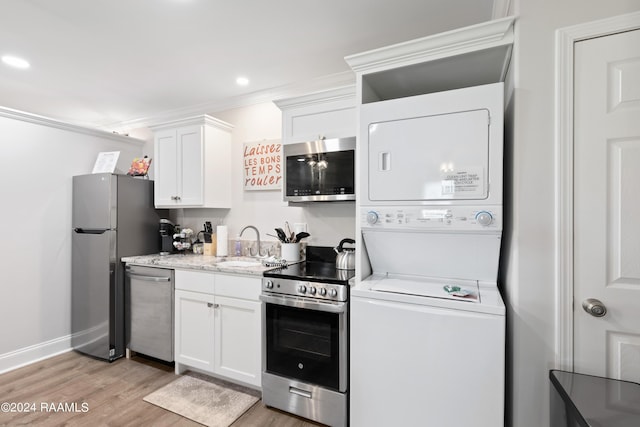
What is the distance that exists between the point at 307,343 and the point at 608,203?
1.73 m

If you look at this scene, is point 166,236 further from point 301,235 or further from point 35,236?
point 301,235

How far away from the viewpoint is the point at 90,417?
2.05 meters

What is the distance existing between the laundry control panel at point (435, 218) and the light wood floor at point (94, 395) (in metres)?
1.43

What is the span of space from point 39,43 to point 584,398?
376cm

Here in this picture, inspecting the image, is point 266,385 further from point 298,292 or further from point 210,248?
point 210,248

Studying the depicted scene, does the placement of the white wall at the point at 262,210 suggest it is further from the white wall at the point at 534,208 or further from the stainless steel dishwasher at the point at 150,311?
the white wall at the point at 534,208

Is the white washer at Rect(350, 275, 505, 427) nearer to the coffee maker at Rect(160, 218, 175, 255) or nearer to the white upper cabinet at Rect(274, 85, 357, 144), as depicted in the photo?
the white upper cabinet at Rect(274, 85, 357, 144)

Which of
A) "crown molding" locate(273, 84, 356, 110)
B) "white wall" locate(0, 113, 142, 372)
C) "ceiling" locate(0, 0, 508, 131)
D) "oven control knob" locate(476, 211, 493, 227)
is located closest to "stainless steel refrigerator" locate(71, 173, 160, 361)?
"white wall" locate(0, 113, 142, 372)

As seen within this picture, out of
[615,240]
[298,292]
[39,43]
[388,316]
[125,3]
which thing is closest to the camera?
[615,240]

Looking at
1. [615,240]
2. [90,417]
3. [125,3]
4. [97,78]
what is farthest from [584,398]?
[97,78]

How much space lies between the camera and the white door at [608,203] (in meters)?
1.23

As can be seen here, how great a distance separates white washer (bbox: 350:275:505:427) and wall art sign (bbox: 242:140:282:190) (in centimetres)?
163

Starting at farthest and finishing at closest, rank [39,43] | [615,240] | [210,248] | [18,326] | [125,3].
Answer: [210,248]
[18,326]
[39,43]
[125,3]
[615,240]

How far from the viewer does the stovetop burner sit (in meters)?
1.96
